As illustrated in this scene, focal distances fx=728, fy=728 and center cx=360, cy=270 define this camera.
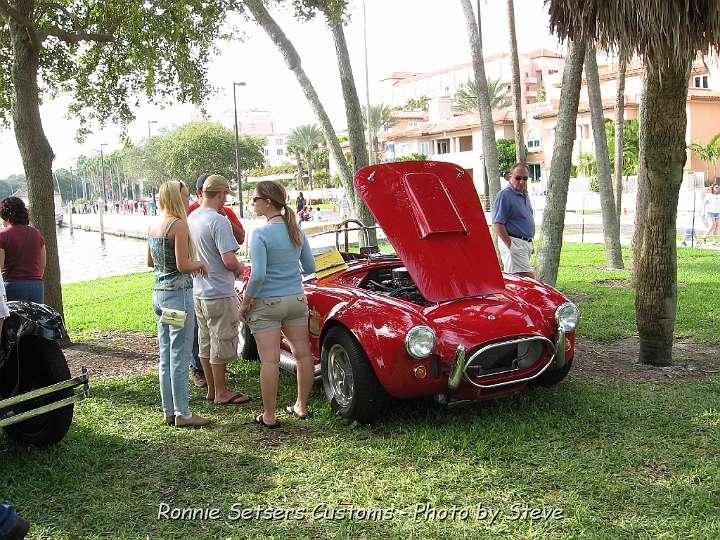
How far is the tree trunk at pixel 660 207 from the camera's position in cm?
637

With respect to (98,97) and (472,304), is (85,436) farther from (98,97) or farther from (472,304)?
(98,97)

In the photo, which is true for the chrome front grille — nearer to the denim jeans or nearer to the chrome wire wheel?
the chrome wire wheel

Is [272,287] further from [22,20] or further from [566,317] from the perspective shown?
[22,20]

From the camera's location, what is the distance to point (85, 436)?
17.4 ft

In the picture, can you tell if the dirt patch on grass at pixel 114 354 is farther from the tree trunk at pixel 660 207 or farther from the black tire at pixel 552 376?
the tree trunk at pixel 660 207

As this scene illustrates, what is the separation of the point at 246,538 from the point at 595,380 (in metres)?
3.71

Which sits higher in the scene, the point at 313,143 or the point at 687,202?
the point at 313,143

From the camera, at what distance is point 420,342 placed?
4.95 m

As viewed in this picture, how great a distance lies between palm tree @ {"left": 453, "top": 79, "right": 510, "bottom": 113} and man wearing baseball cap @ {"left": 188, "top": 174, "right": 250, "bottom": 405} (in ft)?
205

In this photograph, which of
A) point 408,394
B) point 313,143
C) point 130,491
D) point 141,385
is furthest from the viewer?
point 313,143

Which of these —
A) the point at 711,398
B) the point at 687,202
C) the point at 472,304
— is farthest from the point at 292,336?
the point at 687,202

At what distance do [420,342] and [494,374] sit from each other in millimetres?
652

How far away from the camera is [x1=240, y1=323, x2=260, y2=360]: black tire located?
735cm

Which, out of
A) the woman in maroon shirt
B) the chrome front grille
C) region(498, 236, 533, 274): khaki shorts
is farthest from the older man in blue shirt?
the woman in maroon shirt
